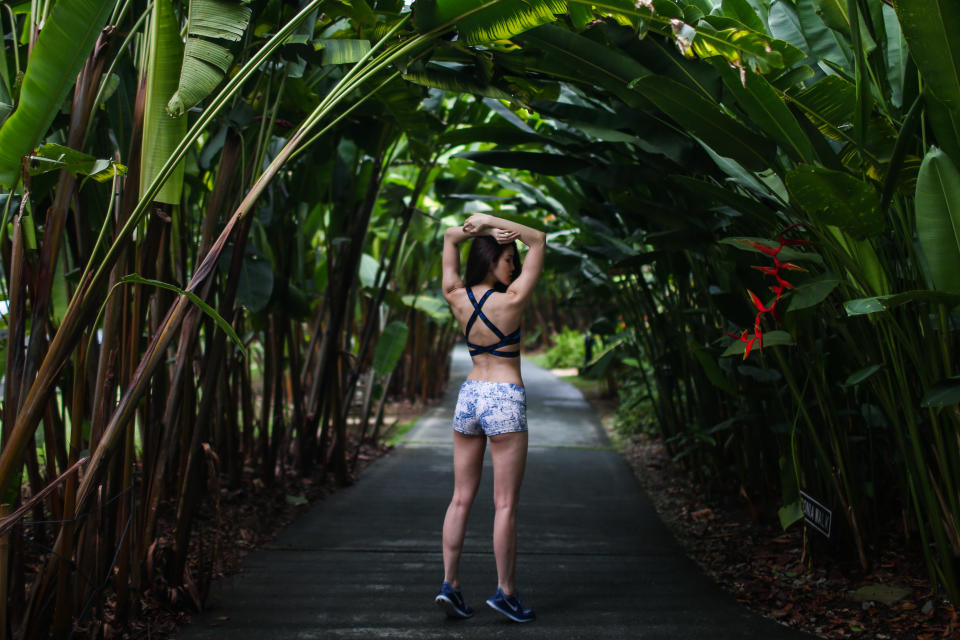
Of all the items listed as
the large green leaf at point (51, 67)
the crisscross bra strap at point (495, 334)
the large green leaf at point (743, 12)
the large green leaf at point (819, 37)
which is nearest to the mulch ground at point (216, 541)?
the crisscross bra strap at point (495, 334)

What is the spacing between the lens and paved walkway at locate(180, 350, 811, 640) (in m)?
2.49

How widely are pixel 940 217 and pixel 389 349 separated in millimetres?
3513

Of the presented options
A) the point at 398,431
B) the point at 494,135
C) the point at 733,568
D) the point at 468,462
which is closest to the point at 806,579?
the point at 733,568

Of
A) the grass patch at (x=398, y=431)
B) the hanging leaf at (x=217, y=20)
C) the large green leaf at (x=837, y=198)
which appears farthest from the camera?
the grass patch at (x=398, y=431)

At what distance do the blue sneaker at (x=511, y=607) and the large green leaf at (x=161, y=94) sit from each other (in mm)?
1627

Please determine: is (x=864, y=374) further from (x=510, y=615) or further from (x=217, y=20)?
(x=217, y=20)

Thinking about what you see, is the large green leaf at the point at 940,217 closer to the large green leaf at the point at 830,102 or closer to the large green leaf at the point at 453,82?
the large green leaf at the point at 830,102

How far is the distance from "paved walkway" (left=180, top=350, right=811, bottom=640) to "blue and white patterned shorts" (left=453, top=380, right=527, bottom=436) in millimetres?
652

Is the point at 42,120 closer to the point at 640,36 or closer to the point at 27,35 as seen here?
the point at 27,35

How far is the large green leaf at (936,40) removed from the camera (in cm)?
171

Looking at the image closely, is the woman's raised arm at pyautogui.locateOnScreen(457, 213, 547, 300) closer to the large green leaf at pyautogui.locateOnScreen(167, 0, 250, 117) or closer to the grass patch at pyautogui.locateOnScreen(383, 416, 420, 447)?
the large green leaf at pyautogui.locateOnScreen(167, 0, 250, 117)

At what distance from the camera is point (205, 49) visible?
189cm

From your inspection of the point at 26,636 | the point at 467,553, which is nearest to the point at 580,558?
the point at 467,553

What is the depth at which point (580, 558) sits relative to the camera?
10.8ft
